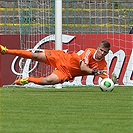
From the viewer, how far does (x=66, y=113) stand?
30.1 ft

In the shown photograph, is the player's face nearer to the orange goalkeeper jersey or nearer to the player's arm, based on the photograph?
the orange goalkeeper jersey

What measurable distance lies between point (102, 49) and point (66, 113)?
4097mm

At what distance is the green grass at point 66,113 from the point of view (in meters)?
7.45

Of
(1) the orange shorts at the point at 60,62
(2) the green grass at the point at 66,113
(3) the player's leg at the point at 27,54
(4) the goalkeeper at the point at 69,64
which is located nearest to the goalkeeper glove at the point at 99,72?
(4) the goalkeeper at the point at 69,64

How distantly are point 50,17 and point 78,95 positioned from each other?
201 inches

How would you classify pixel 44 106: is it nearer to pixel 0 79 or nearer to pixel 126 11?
pixel 0 79

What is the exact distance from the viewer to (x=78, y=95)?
12875 millimetres

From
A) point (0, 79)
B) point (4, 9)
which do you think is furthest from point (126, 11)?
point (0, 79)

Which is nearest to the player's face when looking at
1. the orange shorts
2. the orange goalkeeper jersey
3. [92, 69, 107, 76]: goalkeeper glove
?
the orange goalkeeper jersey

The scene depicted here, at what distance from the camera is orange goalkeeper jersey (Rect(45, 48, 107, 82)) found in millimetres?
13430

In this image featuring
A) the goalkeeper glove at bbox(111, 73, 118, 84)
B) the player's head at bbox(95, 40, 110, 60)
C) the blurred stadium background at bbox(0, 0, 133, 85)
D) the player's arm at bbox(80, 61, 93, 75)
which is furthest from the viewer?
the blurred stadium background at bbox(0, 0, 133, 85)

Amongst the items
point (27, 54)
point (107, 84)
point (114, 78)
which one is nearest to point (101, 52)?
point (107, 84)

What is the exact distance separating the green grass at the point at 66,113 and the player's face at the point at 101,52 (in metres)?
0.71

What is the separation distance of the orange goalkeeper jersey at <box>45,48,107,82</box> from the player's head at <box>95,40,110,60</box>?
0.40ft
